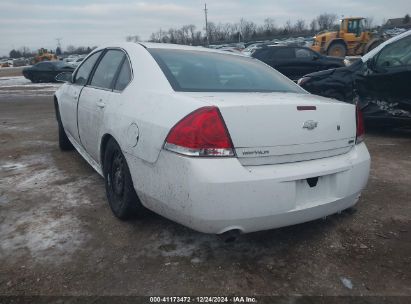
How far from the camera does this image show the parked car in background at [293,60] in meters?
11.7

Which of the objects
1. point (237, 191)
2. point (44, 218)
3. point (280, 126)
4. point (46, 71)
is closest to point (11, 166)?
point (44, 218)

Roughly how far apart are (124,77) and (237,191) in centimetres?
156

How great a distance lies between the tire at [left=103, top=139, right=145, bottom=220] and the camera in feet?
9.01

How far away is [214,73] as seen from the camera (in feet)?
9.55

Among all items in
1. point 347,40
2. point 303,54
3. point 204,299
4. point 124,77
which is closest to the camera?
point 204,299

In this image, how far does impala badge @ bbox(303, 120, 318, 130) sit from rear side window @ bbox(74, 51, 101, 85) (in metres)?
2.54

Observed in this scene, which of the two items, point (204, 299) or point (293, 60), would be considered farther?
point (293, 60)

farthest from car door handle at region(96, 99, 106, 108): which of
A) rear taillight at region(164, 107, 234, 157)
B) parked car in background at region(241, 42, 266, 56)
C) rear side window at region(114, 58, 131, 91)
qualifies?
parked car in background at region(241, 42, 266, 56)

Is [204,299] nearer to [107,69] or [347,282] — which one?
[347,282]

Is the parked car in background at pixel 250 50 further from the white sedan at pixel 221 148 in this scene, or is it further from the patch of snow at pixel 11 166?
the patch of snow at pixel 11 166

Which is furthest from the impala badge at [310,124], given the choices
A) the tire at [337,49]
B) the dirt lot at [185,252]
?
the tire at [337,49]

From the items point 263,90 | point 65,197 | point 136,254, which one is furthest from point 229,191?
point 65,197

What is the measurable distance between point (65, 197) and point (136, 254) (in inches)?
54.9

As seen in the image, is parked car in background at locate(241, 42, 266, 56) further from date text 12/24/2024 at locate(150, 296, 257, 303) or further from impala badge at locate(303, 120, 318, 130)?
date text 12/24/2024 at locate(150, 296, 257, 303)
